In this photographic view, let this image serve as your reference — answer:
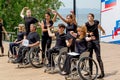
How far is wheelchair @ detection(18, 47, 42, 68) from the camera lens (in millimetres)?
11177

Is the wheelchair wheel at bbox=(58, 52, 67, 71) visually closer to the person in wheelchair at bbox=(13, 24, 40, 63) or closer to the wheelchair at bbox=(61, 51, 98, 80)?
the wheelchair at bbox=(61, 51, 98, 80)

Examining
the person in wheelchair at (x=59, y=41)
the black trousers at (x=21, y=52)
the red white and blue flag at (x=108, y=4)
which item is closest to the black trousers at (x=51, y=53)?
the person in wheelchair at (x=59, y=41)

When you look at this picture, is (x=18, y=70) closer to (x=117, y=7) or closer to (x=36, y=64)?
(x=36, y=64)

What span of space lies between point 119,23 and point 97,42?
9.09 m

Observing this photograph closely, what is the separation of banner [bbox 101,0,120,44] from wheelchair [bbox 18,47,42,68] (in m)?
7.68

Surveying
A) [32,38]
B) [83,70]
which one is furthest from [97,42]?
[32,38]

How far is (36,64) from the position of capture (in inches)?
Answer: 454

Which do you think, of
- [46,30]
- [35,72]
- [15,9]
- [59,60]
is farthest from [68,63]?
[15,9]

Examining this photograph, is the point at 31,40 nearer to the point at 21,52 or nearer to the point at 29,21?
→ the point at 21,52

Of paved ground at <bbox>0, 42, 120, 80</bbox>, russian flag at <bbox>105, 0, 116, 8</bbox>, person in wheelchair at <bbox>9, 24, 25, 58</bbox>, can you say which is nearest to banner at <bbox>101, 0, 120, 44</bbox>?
russian flag at <bbox>105, 0, 116, 8</bbox>

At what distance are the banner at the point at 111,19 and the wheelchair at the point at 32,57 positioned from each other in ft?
25.2

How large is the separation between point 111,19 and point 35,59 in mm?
8366

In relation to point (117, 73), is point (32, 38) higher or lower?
higher

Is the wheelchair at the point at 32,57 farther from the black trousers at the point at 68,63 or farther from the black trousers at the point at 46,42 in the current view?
the black trousers at the point at 68,63
